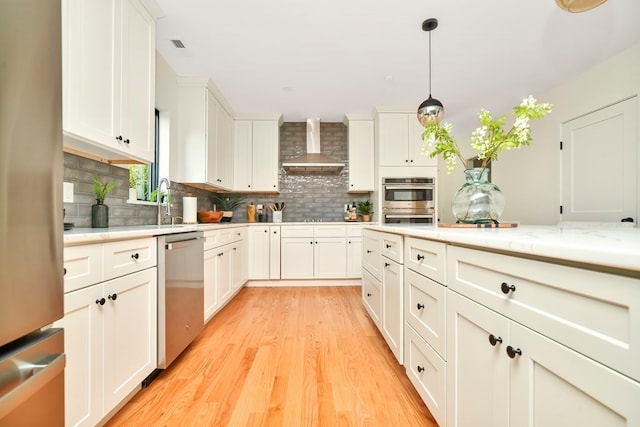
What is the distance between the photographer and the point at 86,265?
107 centimetres

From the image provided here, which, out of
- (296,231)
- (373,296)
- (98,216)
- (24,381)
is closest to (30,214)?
(24,381)

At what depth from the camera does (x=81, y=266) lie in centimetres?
104

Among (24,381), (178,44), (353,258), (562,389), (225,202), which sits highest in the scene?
(178,44)

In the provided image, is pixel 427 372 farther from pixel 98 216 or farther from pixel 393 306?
pixel 98 216

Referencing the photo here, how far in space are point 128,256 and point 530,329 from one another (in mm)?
1620

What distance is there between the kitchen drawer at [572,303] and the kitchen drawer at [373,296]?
1.32m

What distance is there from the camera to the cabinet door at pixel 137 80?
5.54 feet

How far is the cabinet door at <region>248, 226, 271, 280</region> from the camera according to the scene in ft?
12.6

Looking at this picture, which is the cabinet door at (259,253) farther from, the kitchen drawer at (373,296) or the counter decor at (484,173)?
the counter decor at (484,173)

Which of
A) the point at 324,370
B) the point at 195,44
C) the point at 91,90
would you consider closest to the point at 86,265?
the point at 91,90

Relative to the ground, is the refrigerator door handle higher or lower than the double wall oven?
lower

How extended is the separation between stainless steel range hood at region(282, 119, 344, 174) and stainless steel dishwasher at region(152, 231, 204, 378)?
2.41 metres

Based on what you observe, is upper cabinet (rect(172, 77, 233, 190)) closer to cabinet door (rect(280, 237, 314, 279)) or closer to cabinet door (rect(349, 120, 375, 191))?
cabinet door (rect(280, 237, 314, 279))

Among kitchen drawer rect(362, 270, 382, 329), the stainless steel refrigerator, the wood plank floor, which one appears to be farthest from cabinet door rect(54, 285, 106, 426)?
kitchen drawer rect(362, 270, 382, 329)
